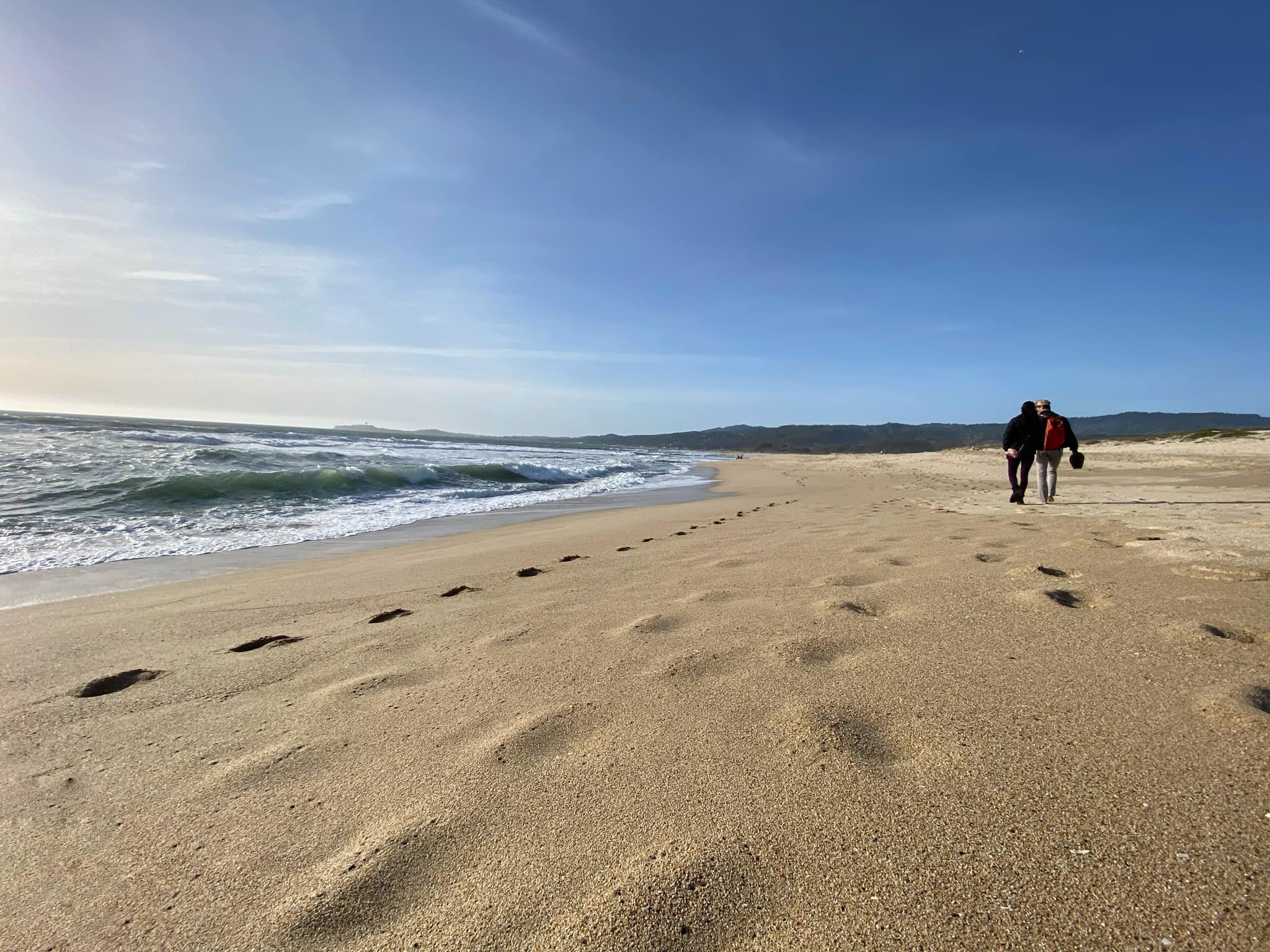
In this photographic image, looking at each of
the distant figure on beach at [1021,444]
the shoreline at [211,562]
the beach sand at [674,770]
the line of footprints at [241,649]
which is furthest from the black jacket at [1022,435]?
the line of footprints at [241,649]

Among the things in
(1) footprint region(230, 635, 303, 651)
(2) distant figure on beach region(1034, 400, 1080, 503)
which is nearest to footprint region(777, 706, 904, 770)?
(1) footprint region(230, 635, 303, 651)

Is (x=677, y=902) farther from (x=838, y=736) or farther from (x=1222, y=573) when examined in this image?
(x=1222, y=573)

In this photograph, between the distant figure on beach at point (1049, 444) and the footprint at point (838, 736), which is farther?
the distant figure on beach at point (1049, 444)

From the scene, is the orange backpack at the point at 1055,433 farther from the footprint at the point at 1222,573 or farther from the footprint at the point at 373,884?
the footprint at the point at 373,884

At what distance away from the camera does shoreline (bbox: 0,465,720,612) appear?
4.68 meters

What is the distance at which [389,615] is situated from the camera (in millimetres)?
3449

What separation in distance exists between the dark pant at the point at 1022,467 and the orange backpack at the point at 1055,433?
0.24m

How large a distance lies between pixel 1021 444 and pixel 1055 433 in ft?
1.40

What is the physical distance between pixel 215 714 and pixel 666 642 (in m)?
1.76

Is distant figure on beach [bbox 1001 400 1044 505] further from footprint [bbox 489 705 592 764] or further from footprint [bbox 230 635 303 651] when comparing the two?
footprint [bbox 230 635 303 651]

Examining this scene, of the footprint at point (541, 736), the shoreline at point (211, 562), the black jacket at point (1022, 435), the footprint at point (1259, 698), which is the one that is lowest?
the shoreline at point (211, 562)

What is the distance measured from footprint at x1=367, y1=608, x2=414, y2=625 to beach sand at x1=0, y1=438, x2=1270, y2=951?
5 centimetres

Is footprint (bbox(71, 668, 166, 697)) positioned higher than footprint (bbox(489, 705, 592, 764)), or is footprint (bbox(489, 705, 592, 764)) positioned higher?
footprint (bbox(489, 705, 592, 764))

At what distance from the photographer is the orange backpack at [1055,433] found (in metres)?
7.88
